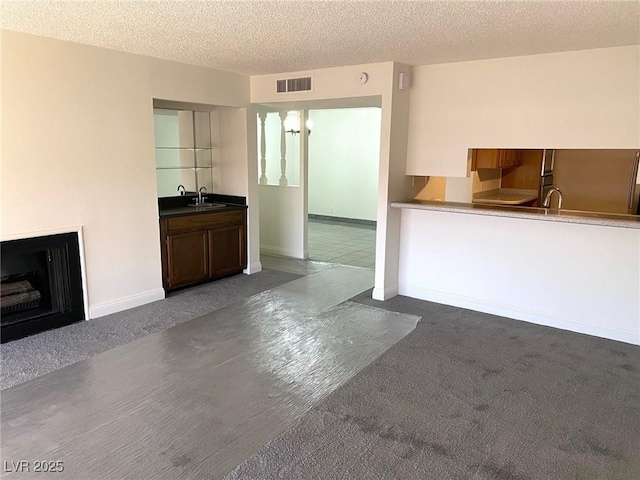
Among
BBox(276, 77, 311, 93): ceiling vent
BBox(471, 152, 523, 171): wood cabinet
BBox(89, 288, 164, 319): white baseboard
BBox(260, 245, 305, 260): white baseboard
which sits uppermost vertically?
BBox(276, 77, 311, 93): ceiling vent

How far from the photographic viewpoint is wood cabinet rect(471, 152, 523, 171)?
15.3 ft

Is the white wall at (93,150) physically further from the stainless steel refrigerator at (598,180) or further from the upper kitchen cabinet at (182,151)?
the stainless steel refrigerator at (598,180)

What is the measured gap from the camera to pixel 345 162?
9609 mm

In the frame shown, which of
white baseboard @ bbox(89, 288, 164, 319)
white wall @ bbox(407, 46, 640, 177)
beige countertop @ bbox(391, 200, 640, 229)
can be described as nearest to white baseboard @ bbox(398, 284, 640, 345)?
beige countertop @ bbox(391, 200, 640, 229)

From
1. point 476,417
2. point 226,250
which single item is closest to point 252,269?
point 226,250

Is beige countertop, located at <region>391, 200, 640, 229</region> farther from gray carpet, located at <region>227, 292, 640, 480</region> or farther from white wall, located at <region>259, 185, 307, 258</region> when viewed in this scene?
white wall, located at <region>259, 185, 307, 258</region>

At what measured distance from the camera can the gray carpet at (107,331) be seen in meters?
3.21

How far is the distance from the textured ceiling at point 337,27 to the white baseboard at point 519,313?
2.21 m

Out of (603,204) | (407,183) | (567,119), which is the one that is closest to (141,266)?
(407,183)

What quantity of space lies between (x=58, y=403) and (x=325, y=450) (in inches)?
64.0

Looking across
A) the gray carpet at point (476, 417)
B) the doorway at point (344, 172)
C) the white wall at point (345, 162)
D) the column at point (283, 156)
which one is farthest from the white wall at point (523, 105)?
the white wall at point (345, 162)

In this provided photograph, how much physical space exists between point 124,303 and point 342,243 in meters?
4.10

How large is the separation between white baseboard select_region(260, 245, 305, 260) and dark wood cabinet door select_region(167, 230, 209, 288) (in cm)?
168

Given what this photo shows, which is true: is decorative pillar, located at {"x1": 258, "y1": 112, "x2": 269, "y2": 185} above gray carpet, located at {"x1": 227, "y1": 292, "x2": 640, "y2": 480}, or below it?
above
